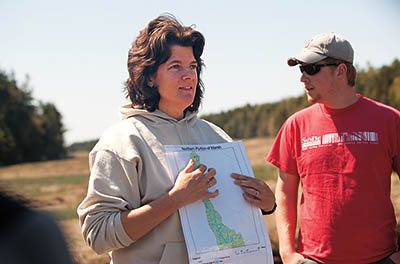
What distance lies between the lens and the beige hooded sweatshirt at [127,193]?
6.82 ft

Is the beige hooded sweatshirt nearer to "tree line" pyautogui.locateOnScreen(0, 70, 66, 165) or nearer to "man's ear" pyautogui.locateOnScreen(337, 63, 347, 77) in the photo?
"man's ear" pyautogui.locateOnScreen(337, 63, 347, 77)

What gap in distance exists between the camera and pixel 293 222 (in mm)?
3383

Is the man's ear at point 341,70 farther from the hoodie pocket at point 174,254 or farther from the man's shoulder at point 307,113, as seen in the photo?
the hoodie pocket at point 174,254

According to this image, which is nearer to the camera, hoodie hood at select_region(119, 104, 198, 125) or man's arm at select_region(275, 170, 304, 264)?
hoodie hood at select_region(119, 104, 198, 125)

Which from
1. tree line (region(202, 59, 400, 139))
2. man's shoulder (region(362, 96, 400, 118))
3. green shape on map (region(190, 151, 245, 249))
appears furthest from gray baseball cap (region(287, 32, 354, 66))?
tree line (region(202, 59, 400, 139))

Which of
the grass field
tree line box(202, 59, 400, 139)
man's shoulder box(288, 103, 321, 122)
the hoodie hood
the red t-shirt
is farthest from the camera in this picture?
tree line box(202, 59, 400, 139)

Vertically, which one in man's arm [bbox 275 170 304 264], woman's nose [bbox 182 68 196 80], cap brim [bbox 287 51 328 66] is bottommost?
man's arm [bbox 275 170 304 264]

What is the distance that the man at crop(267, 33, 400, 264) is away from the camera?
120 inches

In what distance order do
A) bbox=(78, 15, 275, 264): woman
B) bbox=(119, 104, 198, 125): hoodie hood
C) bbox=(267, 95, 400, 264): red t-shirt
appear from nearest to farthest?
bbox=(78, 15, 275, 264): woman
bbox=(119, 104, 198, 125): hoodie hood
bbox=(267, 95, 400, 264): red t-shirt

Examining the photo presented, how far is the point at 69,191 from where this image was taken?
A: 13.1 metres

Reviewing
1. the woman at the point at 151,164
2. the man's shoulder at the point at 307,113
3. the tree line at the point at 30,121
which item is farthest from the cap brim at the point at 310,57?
the tree line at the point at 30,121

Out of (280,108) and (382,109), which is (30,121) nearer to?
(280,108)

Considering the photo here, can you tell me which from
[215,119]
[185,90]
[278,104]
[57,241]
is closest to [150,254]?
[185,90]

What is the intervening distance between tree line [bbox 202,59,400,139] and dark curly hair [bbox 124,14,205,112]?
275 inches
